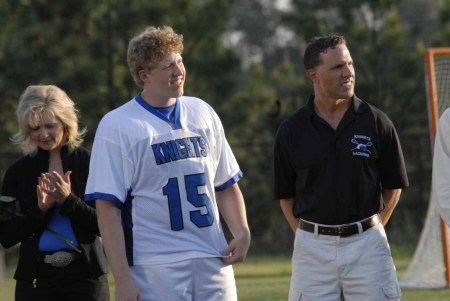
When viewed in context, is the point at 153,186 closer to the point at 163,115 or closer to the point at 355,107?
the point at 163,115

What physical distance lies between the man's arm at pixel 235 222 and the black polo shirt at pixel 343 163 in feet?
1.94

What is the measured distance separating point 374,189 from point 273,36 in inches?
2136

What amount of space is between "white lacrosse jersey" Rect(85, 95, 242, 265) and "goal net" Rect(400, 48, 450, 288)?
288 inches

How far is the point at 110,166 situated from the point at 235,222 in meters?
0.72

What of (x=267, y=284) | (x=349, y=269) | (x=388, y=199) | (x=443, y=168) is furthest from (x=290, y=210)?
(x=267, y=284)

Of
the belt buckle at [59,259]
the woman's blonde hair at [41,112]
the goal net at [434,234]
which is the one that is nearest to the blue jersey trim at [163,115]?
the woman's blonde hair at [41,112]

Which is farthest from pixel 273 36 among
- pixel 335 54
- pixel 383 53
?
pixel 335 54

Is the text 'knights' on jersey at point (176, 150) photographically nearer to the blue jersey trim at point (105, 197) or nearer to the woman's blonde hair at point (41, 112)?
the blue jersey trim at point (105, 197)

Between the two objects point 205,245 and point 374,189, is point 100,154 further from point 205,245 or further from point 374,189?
point 374,189

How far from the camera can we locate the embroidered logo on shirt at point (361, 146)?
19.6ft

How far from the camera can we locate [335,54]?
6.12 m

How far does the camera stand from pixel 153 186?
5281 millimetres

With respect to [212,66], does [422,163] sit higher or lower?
lower

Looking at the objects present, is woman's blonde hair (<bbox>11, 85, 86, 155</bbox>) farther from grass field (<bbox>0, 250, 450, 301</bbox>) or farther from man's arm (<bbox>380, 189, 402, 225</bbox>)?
grass field (<bbox>0, 250, 450, 301</bbox>)
